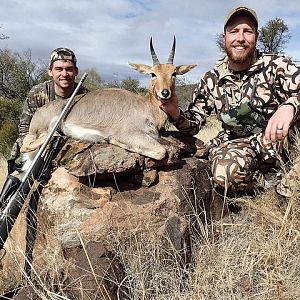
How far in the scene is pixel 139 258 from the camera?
11.1ft

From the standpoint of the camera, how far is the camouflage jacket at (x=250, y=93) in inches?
196

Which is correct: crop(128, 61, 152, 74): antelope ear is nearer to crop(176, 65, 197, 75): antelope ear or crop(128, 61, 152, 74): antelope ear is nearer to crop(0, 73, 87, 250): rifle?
crop(176, 65, 197, 75): antelope ear

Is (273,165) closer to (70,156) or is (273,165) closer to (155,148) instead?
(155,148)

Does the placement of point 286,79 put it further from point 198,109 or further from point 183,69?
point 183,69

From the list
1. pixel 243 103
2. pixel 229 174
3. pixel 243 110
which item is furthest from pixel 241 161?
pixel 243 103

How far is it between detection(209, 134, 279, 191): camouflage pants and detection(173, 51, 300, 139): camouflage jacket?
24 cm

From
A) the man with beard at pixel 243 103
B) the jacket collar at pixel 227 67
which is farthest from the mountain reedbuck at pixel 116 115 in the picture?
A: the jacket collar at pixel 227 67

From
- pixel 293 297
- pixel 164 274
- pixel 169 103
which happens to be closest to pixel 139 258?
pixel 164 274

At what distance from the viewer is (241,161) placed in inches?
Answer: 185

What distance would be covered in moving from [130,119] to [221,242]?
7.54ft

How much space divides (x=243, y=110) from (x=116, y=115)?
171 cm

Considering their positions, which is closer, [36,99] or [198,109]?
[198,109]

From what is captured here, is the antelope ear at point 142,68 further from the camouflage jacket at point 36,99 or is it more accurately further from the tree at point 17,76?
the tree at point 17,76

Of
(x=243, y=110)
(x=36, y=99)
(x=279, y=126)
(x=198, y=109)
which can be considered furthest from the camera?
(x=36, y=99)
